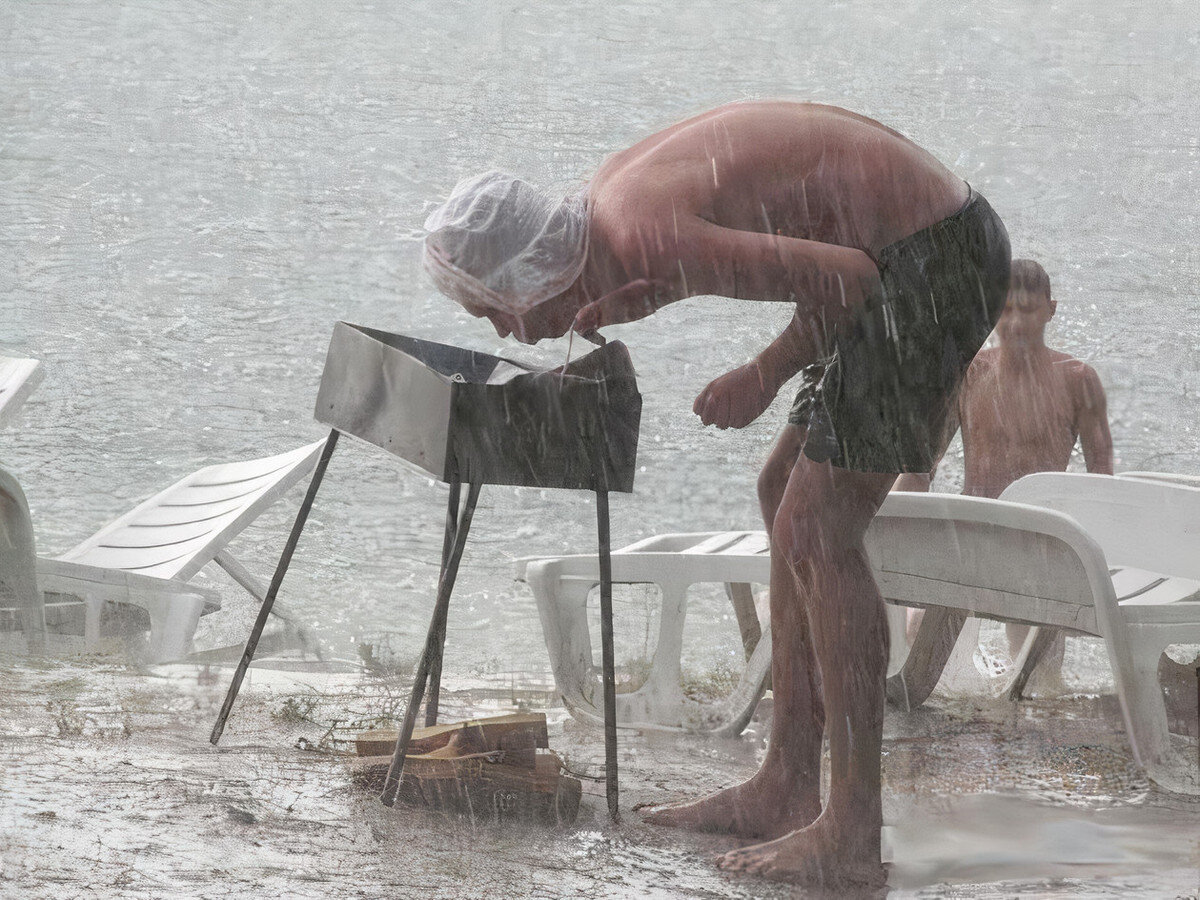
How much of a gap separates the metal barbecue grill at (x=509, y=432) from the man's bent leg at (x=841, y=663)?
24 cm

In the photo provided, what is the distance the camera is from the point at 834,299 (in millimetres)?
1039

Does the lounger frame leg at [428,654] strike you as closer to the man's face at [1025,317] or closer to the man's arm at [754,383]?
the man's arm at [754,383]

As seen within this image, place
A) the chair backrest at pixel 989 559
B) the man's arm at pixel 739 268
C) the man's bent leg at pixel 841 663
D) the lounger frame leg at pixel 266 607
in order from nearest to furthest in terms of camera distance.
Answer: the man's arm at pixel 739 268 < the man's bent leg at pixel 841 663 < the chair backrest at pixel 989 559 < the lounger frame leg at pixel 266 607

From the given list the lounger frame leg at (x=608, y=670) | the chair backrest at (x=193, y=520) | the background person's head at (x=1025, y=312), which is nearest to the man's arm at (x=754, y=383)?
the lounger frame leg at (x=608, y=670)

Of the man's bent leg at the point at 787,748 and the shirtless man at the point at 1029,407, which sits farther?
the shirtless man at the point at 1029,407

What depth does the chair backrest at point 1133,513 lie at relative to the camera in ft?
5.99

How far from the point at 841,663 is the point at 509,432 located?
0.46 m

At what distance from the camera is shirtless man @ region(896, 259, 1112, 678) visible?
2492 millimetres

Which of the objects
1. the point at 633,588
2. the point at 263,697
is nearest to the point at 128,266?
the point at 633,588

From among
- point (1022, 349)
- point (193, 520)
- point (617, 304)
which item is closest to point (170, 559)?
point (193, 520)

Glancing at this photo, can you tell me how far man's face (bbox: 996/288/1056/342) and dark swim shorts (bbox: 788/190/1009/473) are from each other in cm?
152

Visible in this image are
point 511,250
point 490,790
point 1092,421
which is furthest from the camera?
point 1092,421

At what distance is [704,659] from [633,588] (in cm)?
94

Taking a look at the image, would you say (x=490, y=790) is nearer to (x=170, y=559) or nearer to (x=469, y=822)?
(x=469, y=822)
